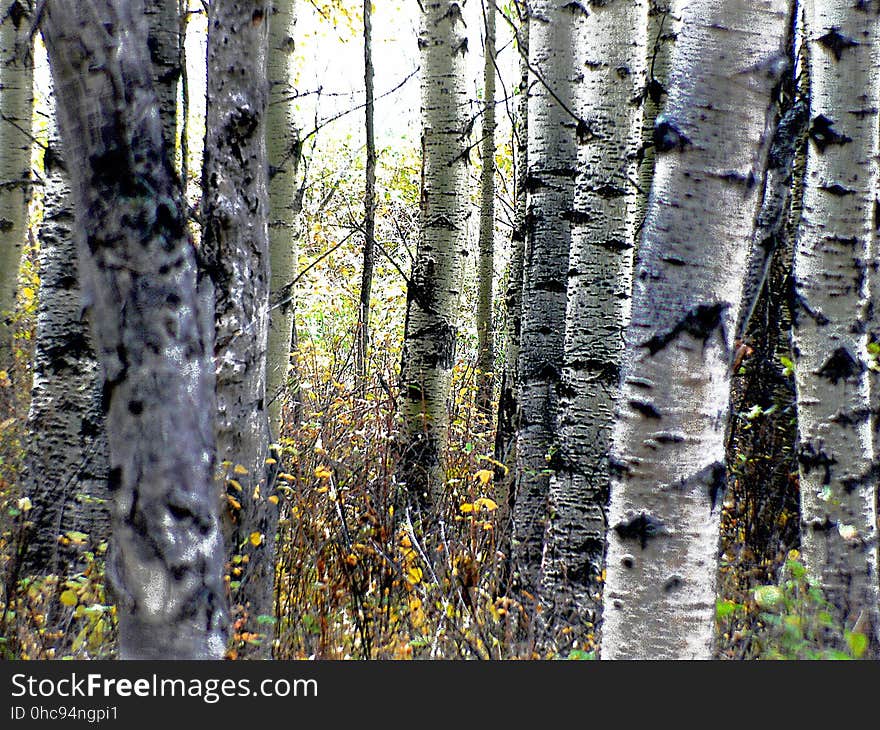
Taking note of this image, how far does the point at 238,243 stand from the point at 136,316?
4.35 ft

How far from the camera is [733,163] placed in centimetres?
228

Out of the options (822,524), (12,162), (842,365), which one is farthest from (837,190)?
(12,162)

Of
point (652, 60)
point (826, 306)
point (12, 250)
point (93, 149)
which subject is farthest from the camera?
point (12, 250)

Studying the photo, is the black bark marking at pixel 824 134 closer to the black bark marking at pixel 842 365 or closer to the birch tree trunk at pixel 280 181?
A: the black bark marking at pixel 842 365

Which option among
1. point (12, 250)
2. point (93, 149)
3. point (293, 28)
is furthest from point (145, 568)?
point (12, 250)

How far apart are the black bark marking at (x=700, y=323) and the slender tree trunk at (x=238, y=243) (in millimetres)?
2076

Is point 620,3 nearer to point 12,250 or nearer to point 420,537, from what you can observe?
point 420,537

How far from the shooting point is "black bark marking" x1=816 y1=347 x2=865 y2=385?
13.3ft

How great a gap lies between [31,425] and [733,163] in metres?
3.79

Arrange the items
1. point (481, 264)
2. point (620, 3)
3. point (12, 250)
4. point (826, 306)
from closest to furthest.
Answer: point (826, 306) → point (620, 3) → point (12, 250) → point (481, 264)

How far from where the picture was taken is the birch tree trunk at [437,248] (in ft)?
19.6

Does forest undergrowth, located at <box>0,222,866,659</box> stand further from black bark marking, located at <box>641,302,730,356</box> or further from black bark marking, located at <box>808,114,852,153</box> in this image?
black bark marking, located at <box>808,114,852,153</box>

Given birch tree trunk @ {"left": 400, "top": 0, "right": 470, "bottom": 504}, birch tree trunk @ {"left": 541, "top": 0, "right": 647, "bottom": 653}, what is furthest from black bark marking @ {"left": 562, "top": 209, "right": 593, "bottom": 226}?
birch tree trunk @ {"left": 400, "top": 0, "right": 470, "bottom": 504}

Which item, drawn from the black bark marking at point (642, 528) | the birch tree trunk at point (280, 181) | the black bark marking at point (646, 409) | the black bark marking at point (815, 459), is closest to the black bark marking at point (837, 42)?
the black bark marking at point (815, 459)
